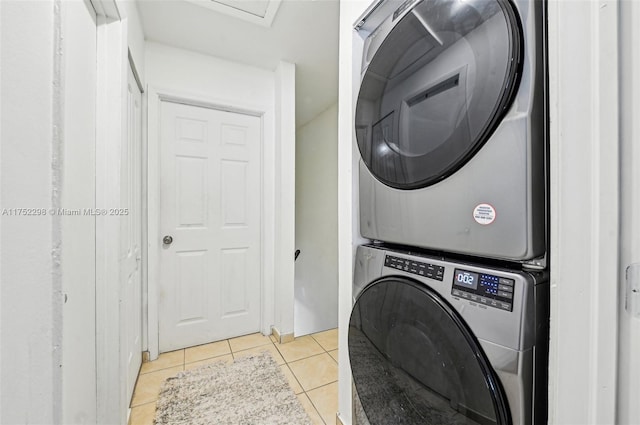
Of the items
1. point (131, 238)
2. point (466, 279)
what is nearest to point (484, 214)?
point (466, 279)

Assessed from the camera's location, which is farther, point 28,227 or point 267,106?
point 267,106

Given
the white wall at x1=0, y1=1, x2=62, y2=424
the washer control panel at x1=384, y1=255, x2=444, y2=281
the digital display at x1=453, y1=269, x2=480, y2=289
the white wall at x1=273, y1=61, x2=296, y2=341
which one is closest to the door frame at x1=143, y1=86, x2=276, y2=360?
the white wall at x1=273, y1=61, x2=296, y2=341

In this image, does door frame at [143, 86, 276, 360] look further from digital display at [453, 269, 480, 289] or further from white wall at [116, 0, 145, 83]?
digital display at [453, 269, 480, 289]

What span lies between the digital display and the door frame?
1.87 m

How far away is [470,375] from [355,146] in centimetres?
89

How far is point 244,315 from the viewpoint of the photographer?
2.38m

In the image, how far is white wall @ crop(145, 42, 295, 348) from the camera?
6.77 ft

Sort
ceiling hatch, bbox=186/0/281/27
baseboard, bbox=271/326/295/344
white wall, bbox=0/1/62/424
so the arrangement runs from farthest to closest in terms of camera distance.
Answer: baseboard, bbox=271/326/295/344 → ceiling hatch, bbox=186/0/281/27 → white wall, bbox=0/1/62/424

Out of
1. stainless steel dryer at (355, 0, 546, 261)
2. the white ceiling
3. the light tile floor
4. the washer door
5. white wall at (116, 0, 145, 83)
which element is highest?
the white ceiling

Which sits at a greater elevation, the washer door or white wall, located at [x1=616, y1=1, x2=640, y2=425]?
white wall, located at [x1=616, y1=1, x2=640, y2=425]

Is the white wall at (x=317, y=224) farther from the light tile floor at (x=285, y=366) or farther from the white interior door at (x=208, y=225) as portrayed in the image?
the white interior door at (x=208, y=225)

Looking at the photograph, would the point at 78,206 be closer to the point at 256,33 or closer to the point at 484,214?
the point at 484,214

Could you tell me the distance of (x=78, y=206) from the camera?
966mm

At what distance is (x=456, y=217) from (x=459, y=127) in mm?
238
